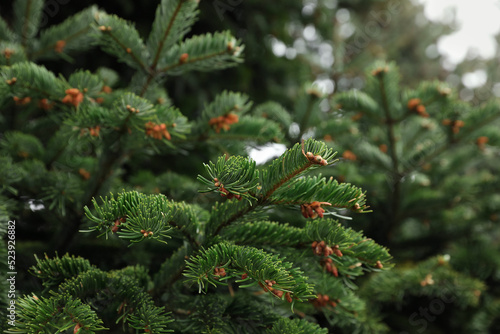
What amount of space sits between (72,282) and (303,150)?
523 millimetres

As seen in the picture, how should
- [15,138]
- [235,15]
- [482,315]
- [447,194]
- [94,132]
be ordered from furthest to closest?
[235,15] < [447,194] < [482,315] < [15,138] < [94,132]

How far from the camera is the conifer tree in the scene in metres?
0.70

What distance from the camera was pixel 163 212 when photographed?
0.72 m

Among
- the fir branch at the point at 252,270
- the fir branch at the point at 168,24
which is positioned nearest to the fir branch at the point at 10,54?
the fir branch at the point at 168,24

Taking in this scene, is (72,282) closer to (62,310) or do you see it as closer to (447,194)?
(62,310)

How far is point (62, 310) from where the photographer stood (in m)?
0.73

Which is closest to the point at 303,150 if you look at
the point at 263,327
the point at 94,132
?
the point at 263,327

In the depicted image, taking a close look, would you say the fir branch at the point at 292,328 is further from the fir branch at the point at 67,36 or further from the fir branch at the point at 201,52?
the fir branch at the point at 67,36

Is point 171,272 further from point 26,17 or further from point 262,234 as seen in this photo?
point 26,17

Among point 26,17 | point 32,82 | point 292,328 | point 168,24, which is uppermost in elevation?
point 168,24

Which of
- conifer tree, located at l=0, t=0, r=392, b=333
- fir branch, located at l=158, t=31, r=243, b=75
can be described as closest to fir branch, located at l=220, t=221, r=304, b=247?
conifer tree, located at l=0, t=0, r=392, b=333

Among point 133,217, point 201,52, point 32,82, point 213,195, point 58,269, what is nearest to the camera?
point 133,217

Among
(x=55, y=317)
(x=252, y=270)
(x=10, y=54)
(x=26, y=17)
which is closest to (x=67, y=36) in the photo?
(x=26, y=17)

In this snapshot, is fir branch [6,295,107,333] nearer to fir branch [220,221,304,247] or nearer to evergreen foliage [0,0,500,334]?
evergreen foliage [0,0,500,334]
